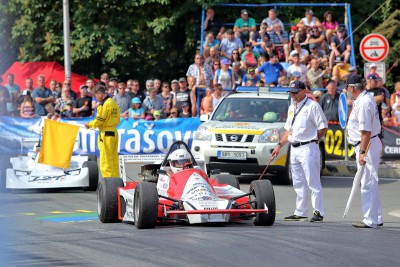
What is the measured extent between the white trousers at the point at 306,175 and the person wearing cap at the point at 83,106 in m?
12.5

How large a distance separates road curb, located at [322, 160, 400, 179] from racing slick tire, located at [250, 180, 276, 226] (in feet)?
31.7

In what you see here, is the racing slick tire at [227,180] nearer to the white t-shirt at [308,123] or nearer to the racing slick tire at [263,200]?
the white t-shirt at [308,123]

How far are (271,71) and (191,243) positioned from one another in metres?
15.4

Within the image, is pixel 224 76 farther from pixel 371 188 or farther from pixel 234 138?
pixel 371 188

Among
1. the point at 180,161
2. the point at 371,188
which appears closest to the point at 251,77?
the point at 180,161

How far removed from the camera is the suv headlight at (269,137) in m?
21.8

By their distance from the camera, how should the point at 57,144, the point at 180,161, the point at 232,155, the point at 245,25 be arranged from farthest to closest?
the point at 245,25 < the point at 232,155 < the point at 57,144 < the point at 180,161

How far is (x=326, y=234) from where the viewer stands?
13.5m

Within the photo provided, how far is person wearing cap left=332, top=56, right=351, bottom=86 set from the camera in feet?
92.5

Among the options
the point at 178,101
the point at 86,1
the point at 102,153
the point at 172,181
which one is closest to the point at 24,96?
the point at 178,101

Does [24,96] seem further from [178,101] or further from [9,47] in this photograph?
[9,47]

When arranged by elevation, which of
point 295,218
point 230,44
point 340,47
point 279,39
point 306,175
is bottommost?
point 295,218

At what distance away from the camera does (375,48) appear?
25453 mm

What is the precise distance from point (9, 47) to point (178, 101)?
28.3ft
